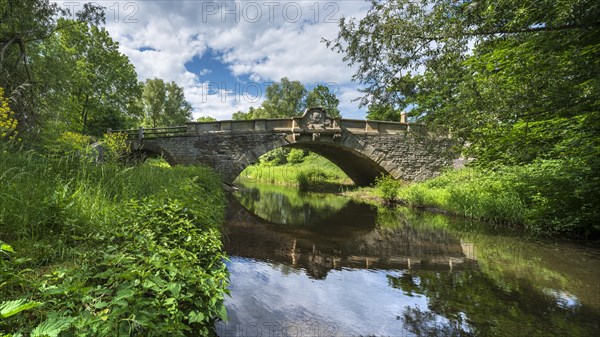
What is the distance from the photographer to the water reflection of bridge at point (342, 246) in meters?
5.47

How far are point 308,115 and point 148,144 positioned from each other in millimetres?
8601

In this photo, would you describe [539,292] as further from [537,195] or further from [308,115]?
[308,115]

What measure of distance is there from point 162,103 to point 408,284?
41.3 m

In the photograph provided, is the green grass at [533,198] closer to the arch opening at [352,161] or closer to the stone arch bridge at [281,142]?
the stone arch bridge at [281,142]

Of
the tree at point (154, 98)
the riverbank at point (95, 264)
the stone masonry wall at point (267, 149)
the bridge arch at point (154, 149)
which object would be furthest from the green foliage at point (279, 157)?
the riverbank at point (95, 264)

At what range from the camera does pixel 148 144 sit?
16438 mm

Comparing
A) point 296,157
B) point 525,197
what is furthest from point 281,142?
point 296,157

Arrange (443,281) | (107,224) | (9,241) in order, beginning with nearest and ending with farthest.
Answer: (9,241) → (107,224) → (443,281)

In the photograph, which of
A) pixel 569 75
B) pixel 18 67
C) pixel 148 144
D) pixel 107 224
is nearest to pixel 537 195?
pixel 569 75

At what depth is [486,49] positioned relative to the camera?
643cm

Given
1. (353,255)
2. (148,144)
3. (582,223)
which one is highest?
(148,144)

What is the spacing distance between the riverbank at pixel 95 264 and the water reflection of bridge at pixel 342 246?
228 cm

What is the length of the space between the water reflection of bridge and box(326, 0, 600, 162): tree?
2.79 metres

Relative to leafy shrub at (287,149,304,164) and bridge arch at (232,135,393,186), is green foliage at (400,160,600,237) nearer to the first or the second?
bridge arch at (232,135,393,186)
